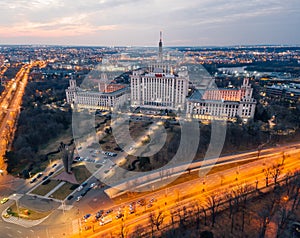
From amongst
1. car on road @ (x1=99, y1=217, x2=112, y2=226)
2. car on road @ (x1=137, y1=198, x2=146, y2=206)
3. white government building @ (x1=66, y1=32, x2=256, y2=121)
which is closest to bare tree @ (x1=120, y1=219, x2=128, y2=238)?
car on road @ (x1=99, y1=217, x2=112, y2=226)

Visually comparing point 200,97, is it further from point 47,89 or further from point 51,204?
point 47,89

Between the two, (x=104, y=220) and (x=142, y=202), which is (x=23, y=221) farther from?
(x=142, y=202)

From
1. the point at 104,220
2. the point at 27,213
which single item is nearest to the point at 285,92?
the point at 104,220

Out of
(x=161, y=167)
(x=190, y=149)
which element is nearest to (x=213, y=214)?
(x=161, y=167)

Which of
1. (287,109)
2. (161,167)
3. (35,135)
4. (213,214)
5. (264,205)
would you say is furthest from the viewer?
(287,109)

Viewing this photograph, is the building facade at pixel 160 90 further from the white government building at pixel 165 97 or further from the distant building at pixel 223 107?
the distant building at pixel 223 107

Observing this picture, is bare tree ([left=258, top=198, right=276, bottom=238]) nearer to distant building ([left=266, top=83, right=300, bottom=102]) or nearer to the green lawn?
the green lawn

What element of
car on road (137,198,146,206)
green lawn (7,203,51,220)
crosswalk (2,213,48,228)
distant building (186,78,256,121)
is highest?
distant building (186,78,256,121)

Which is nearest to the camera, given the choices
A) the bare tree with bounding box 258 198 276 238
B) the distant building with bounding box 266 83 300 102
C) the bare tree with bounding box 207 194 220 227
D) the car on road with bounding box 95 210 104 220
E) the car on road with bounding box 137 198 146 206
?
the bare tree with bounding box 258 198 276 238

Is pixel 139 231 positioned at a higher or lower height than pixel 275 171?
lower

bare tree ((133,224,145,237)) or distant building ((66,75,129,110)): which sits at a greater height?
distant building ((66,75,129,110))

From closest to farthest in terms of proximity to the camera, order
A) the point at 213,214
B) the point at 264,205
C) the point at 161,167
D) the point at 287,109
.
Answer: the point at 213,214 → the point at 264,205 → the point at 161,167 → the point at 287,109
